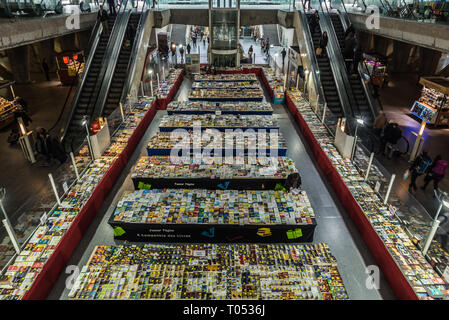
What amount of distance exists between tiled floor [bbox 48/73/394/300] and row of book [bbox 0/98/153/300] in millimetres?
647

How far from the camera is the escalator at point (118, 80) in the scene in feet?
43.0

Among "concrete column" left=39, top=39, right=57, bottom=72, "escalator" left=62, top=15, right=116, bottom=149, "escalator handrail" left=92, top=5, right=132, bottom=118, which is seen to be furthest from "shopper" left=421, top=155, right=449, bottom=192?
"concrete column" left=39, top=39, right=57, bottom=72

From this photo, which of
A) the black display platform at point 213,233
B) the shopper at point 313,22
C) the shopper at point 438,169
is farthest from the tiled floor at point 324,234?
the shopper at point 313,22

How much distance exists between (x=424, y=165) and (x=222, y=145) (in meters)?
5.95

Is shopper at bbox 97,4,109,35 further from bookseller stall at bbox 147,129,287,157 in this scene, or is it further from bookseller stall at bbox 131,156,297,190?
bookseller stall at bbox 131,156,297,190

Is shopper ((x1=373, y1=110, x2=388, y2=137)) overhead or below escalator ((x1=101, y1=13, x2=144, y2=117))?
below

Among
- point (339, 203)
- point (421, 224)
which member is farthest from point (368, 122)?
point (421, 224)

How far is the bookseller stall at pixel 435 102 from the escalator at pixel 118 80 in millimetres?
13445

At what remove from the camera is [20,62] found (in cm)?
1842

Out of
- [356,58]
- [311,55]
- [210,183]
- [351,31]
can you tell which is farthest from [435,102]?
[210,183]

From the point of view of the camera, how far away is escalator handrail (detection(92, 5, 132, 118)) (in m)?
12.5

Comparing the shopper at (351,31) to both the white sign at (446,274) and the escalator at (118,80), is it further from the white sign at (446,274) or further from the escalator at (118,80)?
the white sign at (446,274)

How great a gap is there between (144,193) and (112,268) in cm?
233
